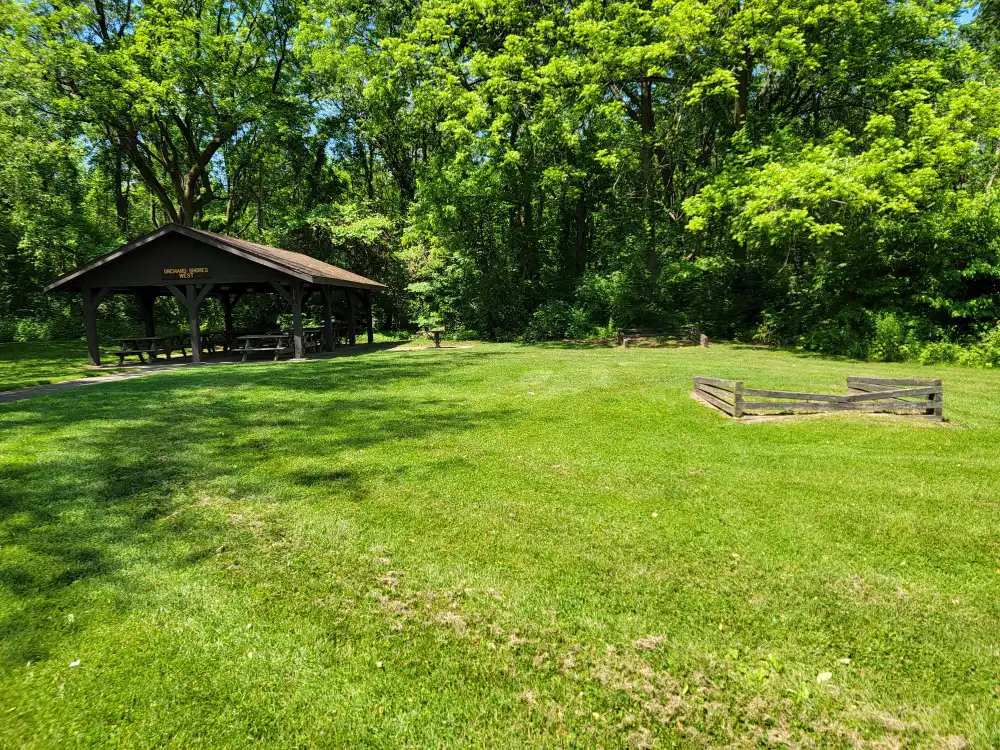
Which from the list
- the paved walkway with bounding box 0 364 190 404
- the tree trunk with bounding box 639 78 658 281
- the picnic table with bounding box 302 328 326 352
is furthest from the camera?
the tree trunk with bounding box 639 78 658 281

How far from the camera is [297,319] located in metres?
18.1

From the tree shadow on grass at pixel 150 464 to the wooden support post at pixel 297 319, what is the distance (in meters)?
5.57

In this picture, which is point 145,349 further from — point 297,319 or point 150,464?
point 150,464

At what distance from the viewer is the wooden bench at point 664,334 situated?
2341cm

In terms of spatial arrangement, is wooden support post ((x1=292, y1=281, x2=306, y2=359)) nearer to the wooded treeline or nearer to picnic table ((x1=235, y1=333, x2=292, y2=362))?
picnic table ((x1=235, y1=333, x2=292, y2=362))

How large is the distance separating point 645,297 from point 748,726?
24999 millimetres

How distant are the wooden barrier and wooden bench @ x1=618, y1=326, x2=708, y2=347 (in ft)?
45.7

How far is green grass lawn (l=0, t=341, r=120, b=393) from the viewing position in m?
14.1

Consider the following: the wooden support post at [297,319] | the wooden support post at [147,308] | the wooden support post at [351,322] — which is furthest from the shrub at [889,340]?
the wooden support post at [147,308]

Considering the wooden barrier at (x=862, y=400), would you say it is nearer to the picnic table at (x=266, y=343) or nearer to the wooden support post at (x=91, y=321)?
the picnic table at (x=266, y=343)

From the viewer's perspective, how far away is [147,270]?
17.4 metres

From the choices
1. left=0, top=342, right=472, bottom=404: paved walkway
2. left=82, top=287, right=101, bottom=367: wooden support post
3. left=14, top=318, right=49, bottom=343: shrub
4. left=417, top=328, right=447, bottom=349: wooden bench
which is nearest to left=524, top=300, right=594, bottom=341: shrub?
left=417, top=328, right=447, bottom=349: wooden bench

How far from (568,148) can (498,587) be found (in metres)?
28.5

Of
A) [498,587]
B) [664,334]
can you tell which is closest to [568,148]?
[664,334]
